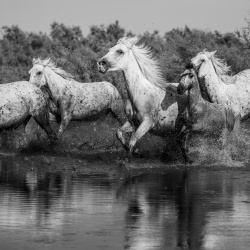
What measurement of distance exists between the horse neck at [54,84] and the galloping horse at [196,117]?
525cm

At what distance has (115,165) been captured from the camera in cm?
1861

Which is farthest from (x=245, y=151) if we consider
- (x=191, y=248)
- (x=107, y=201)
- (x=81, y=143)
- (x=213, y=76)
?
(x=191, y=248)

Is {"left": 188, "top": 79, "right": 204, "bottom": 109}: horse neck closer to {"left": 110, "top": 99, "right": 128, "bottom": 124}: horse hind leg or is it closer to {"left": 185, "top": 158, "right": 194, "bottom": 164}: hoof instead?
{"left": 185, "top": 158, "right": 194, "bottom": 164}: hoof

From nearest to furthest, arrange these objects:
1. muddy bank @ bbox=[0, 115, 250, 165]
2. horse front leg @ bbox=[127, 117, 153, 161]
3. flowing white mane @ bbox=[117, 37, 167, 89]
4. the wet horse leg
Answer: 1. horse front leg @ bbox=[127, 117, 153, 161]
2. muddy bank @ bbox=[0, 115, 250, 165]
3. flowing white mane @ bbox=[117, 37, 167, 89]
4. the wet horse leg

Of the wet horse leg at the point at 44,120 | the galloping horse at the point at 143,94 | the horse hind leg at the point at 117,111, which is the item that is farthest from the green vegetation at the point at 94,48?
the galloping horse at the point at 143,94

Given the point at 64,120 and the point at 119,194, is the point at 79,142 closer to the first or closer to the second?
the point at 64,120

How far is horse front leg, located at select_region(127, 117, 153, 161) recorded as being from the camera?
18.5m

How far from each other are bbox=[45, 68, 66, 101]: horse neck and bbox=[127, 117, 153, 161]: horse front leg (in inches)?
211

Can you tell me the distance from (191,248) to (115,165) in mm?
8902

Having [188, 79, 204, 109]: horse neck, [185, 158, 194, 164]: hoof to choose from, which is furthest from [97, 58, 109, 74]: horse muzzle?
[185, 158, 194, 164]: hoof

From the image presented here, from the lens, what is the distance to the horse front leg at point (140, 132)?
1853 cm

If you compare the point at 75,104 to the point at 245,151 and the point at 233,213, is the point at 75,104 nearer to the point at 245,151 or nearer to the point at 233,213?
the point at 245,151

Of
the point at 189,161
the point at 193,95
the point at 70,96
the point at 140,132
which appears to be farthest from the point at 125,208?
the point at 70,96

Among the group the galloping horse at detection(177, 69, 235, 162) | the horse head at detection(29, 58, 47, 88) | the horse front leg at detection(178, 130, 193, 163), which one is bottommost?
the horse front leg at detection(178, 130, 193, 163)
